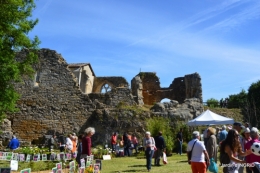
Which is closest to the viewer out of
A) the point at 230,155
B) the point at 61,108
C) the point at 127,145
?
the point at 230,155

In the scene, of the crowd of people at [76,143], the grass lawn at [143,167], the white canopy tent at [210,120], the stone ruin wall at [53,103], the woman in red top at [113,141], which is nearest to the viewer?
the crowd of people at [76,143]

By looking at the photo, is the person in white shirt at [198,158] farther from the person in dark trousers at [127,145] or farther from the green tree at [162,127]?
the person in dark trousers at [127,145]

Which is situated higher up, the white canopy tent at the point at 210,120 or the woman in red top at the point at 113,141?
the white canopy tent at the point at 210,120

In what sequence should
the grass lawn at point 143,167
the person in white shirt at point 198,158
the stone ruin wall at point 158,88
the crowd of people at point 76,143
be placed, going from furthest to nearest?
the stone ruin wall at point 158,88
the grass lawn at point 143,167
the crowd of people at point 76,143
the person in white shirt at point 198,158

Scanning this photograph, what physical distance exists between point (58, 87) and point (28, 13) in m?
9.23

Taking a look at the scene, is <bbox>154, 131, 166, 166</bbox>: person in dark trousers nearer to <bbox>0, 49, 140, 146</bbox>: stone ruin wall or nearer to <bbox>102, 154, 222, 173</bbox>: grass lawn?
<bbox>102, 154, 222, 173</bbox>: grass lawn

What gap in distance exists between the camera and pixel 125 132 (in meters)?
21.5

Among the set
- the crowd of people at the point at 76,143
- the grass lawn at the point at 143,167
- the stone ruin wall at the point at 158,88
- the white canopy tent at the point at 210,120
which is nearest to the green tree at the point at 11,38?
the crowd of people at the point at 76,143

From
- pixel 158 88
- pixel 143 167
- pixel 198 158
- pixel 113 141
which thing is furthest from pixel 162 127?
pixel 158 88

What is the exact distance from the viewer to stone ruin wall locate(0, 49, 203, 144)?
2255cm

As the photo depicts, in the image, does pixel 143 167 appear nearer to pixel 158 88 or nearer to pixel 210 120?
pixel 210 120

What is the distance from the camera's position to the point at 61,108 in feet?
78.5

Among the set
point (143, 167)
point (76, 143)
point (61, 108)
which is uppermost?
point (61, 108)

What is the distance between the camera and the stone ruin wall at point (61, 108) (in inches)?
888
